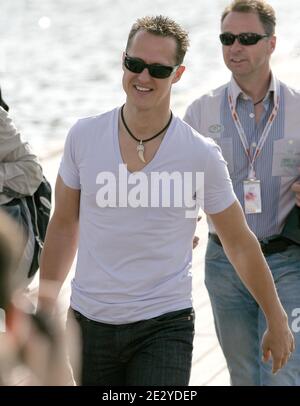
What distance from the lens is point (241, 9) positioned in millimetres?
5723

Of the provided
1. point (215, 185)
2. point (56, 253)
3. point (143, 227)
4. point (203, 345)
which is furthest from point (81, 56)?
point (143, 227)

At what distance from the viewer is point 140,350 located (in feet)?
14.8

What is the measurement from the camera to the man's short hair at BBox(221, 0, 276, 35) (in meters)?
5.70

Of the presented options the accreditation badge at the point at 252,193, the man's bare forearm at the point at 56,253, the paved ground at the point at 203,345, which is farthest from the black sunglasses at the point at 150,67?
the paved ground at the point at 203,345

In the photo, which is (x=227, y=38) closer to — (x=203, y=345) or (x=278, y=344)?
(x=278, y=344)

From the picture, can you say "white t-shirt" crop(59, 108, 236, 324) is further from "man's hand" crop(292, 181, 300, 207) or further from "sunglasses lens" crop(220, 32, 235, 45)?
"sunglasses lens" crop(220, 32, 235, 45)

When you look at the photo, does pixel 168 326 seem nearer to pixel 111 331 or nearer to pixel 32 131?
pixel 111 331

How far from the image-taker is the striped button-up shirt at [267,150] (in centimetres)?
551

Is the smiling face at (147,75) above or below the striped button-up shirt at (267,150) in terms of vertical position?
above

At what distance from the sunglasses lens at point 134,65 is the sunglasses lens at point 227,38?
3.93 ft

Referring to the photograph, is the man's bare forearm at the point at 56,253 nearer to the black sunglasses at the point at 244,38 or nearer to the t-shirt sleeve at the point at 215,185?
the t-shirt sleeve at the point at 215,185

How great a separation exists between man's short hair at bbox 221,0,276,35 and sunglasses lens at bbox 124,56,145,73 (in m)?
1.27
